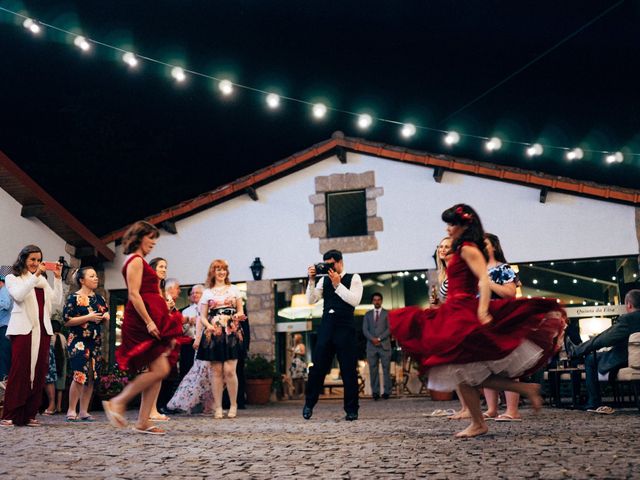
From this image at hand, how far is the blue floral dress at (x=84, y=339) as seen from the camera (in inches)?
264

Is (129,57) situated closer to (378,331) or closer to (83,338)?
(83,338)

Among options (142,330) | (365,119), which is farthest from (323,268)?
(365,119)

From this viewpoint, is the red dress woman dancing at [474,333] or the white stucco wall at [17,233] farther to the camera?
the white stucco wall at [17,233]

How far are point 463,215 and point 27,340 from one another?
13.6ft

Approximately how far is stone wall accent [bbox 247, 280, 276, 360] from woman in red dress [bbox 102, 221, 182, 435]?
742cm

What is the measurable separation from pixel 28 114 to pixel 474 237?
17.9m

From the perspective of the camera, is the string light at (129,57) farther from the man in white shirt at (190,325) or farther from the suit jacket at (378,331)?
the suit jacket at (378,331)

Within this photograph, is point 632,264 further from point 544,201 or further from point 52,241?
point 52,241

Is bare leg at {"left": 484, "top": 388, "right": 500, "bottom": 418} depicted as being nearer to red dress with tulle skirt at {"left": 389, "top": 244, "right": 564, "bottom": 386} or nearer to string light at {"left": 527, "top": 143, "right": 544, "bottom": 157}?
red dress with tulle skirt at {"left": 389, "top": 244, "right": 564, "bottom": 386}

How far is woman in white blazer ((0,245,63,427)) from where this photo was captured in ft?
20.2

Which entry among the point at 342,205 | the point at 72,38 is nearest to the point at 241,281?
the point at 342,205

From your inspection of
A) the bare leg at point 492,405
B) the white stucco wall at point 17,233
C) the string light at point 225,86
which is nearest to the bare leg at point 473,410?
the bare leg at point 492,405

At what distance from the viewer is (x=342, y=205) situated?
517 inches

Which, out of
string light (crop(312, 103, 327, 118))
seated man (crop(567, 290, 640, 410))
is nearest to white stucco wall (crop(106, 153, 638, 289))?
string light (crop(312, 103, 327, 118))
